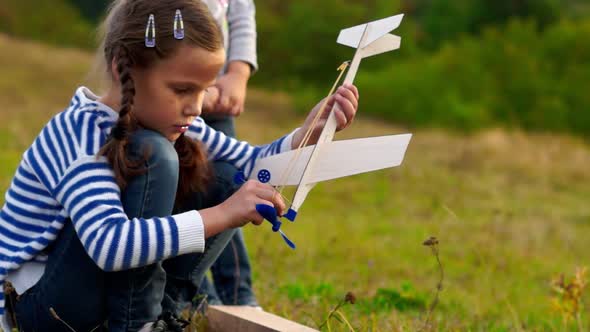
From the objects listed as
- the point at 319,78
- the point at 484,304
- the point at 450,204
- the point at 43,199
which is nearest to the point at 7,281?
the point at 43,199

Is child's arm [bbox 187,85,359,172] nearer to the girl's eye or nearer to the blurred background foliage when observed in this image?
the girl's eye

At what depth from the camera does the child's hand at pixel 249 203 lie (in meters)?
2.09

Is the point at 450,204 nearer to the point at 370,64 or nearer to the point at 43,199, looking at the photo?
the point at 43,199

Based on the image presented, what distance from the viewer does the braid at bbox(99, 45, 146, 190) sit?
206cm

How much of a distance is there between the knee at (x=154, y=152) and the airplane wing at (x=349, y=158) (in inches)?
12.2

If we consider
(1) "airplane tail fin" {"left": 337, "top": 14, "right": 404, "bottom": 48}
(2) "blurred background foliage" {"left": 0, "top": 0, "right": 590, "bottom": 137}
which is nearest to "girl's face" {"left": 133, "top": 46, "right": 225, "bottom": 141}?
(1) "airplane tail fin" {"left": 337, "top": 14, "right": 404, "bottom": 48}

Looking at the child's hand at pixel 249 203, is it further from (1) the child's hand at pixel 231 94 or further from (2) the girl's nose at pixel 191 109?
(1) the child's hand at pixel 231 94

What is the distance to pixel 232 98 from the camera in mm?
3047

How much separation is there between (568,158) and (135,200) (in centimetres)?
1225

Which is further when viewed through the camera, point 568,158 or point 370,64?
point 370,64

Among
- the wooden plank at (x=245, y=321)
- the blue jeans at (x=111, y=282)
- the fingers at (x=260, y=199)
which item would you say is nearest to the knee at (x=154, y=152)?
the blue jeans at (x=111, y=282)

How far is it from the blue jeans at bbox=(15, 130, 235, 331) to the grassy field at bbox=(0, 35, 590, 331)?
63 centimetres

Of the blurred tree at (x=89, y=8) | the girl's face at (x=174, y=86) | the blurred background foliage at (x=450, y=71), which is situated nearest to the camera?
the girl's face at (x=174, y=86)

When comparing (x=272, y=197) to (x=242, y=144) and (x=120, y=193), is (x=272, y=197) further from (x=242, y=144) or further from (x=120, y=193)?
(x=242, y=144)
